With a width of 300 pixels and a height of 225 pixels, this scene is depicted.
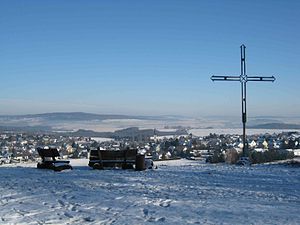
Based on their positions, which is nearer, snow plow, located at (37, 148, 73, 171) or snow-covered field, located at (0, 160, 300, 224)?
snow-covered field, located at (0, 160, 300, 224)

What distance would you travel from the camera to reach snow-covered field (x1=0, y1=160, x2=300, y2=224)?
883 cm

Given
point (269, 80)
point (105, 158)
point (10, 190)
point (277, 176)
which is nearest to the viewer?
point (10, 190)

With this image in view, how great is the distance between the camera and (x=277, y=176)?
53.5 ft

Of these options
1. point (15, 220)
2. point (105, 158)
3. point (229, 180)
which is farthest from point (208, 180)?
point (15, 220)

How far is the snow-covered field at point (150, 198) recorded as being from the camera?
8.83 metres

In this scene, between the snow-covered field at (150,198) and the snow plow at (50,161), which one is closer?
the snow-covered field at (150,198)

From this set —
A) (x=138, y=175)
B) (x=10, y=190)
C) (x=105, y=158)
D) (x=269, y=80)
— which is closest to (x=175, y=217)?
(x=10, y=190)

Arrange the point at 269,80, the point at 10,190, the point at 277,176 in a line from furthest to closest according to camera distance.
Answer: the point at 269,80 → the point at 277,176 → the point at 10,190

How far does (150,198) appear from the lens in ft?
36.6

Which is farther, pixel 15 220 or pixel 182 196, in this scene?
pixel 182 196

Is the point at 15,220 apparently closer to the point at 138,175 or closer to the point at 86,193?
the point at 86,193

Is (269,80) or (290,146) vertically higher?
(269,80)

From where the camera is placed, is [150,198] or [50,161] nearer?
[150,198]

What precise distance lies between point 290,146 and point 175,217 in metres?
29.2
